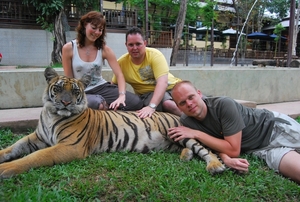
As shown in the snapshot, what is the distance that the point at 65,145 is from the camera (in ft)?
9.80

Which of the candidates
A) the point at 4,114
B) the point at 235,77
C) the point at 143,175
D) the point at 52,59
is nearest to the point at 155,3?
the point at 52,59

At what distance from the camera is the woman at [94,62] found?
3.79 meters

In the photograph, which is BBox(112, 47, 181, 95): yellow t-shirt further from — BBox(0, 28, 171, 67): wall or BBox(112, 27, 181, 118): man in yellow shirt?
BBox(0, 28, 171, 67): wall

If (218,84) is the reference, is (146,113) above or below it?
below

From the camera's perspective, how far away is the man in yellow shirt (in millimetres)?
3838

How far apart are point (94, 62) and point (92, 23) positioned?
20.1 inches

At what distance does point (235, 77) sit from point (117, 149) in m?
4.07

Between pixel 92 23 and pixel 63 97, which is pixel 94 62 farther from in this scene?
pixel 63 97

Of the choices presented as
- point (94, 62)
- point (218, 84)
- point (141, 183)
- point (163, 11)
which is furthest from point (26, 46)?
point (141, 183)

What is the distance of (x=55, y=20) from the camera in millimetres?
14914

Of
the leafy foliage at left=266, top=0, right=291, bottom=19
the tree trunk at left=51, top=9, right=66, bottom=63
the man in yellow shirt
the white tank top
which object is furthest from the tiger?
the leafy foliage at left=266, top=0, right=291, bottom=19

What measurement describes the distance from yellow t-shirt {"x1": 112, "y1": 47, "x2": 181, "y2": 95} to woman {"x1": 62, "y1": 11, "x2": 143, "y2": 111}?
223 mm

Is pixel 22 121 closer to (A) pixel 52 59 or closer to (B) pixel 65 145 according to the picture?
(B) pixel 65 145

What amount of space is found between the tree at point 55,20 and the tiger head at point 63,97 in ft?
40.1
